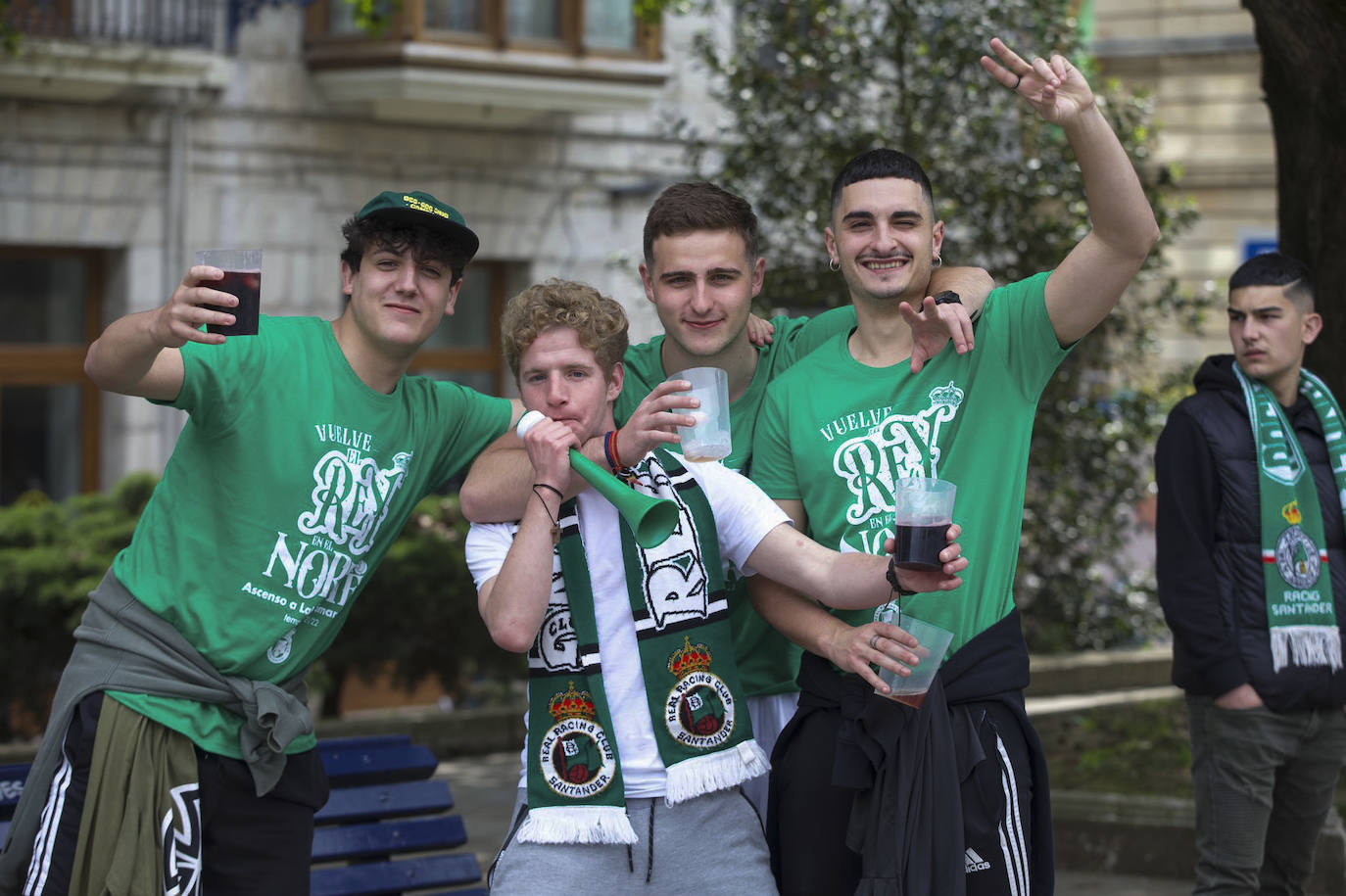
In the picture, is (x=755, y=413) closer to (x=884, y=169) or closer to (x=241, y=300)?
(x=884, y=169)

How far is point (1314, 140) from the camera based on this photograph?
7.04 m

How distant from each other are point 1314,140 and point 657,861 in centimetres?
489

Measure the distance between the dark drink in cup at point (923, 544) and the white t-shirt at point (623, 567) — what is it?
41 cm

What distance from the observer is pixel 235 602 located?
3.91 meters

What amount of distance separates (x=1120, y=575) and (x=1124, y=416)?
3.66 feet

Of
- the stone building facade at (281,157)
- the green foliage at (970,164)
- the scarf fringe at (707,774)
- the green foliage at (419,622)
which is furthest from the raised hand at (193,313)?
the stone building facade at (281,157)

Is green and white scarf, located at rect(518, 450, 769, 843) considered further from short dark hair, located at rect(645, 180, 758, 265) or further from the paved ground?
the paved ground

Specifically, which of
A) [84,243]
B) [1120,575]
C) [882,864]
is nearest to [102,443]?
[84,243]

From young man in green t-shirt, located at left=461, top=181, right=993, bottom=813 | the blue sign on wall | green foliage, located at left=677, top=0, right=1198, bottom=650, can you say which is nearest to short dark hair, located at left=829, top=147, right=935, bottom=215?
young man in green t-shirt, located at left=461, top=181, right=993, bottom=813

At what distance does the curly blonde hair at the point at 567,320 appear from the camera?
143 inches

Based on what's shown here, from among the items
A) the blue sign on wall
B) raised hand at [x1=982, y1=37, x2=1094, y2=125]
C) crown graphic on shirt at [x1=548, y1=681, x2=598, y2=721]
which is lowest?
crown graphic on shirt at [x1=548, y1=681, x2=598, y2=721]

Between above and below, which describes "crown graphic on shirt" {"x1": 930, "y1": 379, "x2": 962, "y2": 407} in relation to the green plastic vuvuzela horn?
above

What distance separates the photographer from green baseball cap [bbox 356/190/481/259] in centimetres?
395

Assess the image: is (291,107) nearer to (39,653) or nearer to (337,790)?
(39,653)
